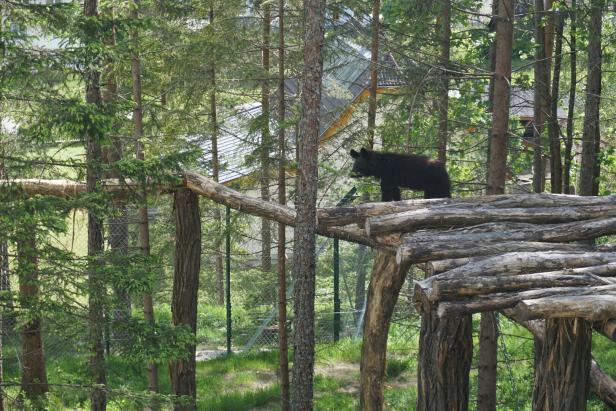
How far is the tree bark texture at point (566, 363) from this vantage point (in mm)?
6004

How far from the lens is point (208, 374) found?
14.7m

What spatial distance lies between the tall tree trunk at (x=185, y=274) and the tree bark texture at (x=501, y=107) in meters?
4.12

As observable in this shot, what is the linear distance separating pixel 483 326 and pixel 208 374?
20.1 feet

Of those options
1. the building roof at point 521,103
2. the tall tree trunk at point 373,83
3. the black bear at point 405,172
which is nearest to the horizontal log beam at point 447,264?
the black bear at point 405,172

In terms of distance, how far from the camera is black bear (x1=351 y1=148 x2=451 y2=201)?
36.2ft

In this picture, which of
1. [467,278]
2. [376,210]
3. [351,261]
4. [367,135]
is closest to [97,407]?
[376,210]

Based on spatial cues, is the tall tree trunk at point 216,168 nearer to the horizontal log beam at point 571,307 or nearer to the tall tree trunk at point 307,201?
the tall tree trunk at point 307,201

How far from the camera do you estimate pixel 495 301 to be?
605 cm

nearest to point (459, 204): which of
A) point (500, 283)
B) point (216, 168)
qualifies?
point (500, 283)

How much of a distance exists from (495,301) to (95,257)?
4140 mm

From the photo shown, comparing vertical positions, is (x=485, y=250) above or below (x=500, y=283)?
above

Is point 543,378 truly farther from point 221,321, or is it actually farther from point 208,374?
point 221,321

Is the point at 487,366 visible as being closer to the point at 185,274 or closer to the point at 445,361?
the point at 445,361

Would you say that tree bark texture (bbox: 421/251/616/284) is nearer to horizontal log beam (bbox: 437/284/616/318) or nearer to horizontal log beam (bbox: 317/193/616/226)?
horizontal log beam (bbox: 437/284/616/318)
